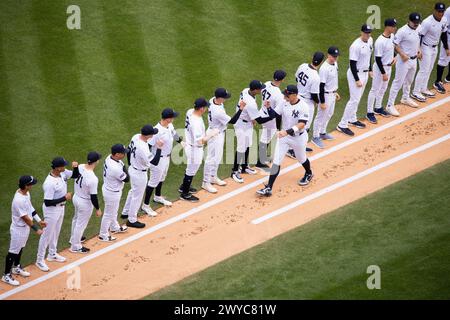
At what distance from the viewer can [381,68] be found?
46.3ft

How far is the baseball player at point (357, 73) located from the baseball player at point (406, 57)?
2.20 ft

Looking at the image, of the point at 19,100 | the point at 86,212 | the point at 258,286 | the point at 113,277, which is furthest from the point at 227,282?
the point at 19,100

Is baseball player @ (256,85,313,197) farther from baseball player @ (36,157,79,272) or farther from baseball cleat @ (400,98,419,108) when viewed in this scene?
baseball player @ (36,157,79,272)

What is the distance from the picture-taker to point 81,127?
46.3 feet

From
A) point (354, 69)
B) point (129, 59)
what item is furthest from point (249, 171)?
point (129, 59)

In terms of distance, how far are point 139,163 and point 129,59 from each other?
407 cm

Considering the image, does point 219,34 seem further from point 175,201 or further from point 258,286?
point 258,286

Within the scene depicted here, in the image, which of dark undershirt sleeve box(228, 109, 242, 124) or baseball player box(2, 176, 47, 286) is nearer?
baseball player box(2, 176, 47, 286)

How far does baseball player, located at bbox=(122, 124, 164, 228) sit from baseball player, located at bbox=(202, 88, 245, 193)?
1047 mm

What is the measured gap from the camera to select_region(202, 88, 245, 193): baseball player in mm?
12672

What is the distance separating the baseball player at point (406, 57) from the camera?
14.2 m

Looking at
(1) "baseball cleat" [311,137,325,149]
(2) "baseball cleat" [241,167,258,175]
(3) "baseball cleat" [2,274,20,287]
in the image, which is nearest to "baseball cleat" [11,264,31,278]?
(3) "baseball cleat" [2,274,20,287]

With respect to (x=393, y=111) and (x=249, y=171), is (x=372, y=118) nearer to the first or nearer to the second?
(x=393, y=111)
